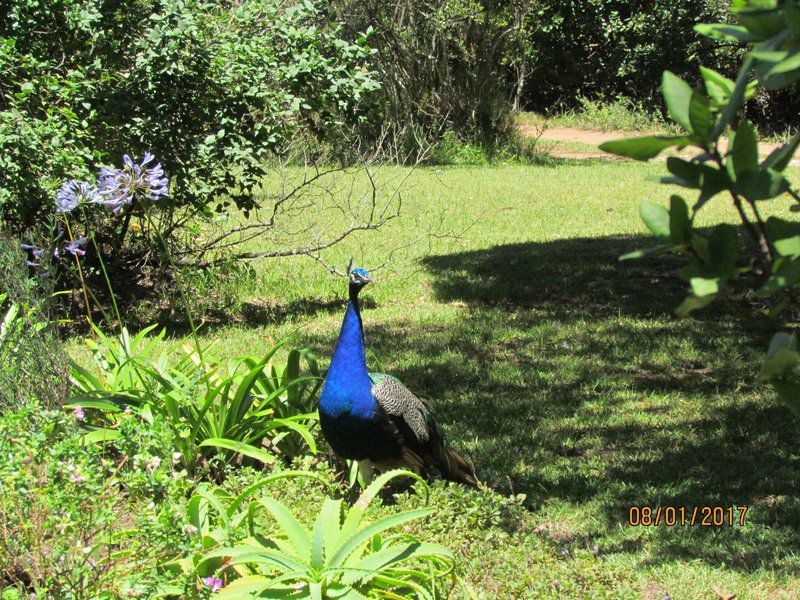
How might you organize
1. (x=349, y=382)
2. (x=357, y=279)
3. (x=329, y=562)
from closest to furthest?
(x=329, y=562)
(x=349, y=382)
(x=357, y=279)

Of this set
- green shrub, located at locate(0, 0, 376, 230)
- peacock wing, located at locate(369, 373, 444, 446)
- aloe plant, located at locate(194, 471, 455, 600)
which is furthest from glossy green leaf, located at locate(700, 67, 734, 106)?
green shrub, located at locate(0, 0, 376, 230)

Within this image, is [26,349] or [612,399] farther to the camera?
[612,399]

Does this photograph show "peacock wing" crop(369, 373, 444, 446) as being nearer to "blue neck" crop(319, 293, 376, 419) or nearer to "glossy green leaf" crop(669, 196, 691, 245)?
"blue neck" crop(319, 293, 376, 419)

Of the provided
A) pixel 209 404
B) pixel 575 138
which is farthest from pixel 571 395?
pixel 575 138

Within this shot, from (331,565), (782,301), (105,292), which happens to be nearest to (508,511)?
(331,565)

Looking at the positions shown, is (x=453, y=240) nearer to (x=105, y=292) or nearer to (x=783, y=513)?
(x=105, y=292)

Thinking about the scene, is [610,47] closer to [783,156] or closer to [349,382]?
[349,382]

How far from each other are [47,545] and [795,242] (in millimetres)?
2985

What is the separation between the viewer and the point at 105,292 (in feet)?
23.3

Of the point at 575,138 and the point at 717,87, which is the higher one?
the point at 717,87
